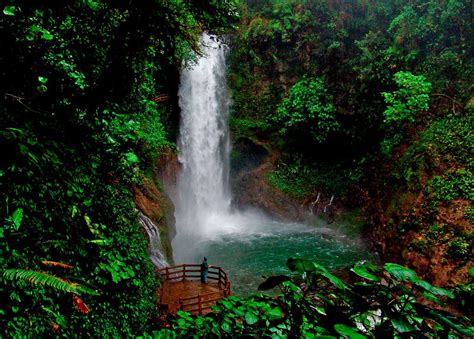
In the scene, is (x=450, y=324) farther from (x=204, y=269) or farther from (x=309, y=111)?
(x=309, y=111)

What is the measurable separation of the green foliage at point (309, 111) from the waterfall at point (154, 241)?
34.3ft

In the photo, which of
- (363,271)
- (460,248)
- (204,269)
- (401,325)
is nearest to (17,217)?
(363,271)

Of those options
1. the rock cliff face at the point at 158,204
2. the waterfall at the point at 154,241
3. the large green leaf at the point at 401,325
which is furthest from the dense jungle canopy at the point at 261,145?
the waterfall at the point at 154,241

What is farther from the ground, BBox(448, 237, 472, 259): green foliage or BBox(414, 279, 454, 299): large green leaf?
BBox(414, 279, 454, 299): large green leaf

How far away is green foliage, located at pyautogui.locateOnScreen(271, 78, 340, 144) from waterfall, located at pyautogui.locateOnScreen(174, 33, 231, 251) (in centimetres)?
393

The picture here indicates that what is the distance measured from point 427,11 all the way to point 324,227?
11706 millimetres

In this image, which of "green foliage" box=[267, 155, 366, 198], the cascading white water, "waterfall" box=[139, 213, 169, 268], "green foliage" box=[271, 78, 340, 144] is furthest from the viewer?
"green foliage" box=[267, 155, 366, 198]

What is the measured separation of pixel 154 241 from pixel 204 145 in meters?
10.1

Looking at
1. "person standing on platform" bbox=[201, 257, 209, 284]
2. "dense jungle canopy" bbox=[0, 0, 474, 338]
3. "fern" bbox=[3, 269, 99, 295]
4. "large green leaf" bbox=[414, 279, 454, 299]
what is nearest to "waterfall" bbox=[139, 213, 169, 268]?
"dense jungle canopy" bbox=[0, 0, 474, 338]

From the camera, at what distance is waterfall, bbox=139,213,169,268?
9.52 meters

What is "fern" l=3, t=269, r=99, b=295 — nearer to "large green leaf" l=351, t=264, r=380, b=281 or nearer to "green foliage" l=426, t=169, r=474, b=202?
"large green leaf" l=351, t=264, r=380, b=281

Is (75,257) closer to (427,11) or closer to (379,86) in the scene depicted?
(379,86)

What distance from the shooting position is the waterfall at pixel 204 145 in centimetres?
1850

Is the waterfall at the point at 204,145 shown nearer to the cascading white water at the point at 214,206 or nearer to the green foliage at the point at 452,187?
the cascading white water at the point at 214,206
